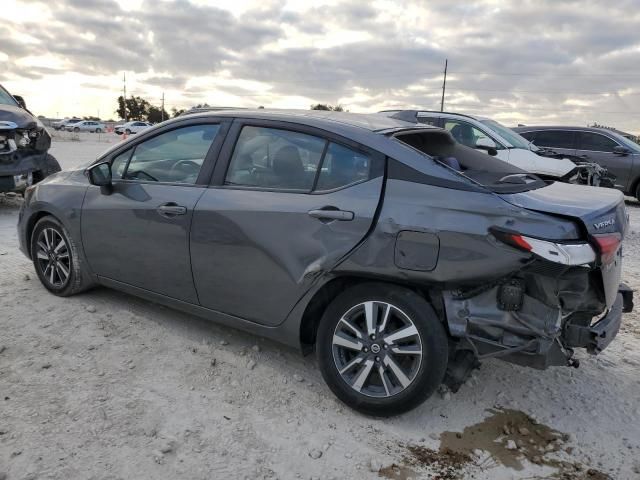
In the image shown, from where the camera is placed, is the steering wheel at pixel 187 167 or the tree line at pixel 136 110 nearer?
the steering wheel at pixel 187 167

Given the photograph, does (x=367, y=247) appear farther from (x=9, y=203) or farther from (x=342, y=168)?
(x=9, y=203)

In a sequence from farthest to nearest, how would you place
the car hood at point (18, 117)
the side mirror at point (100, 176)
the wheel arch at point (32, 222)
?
the car hood at point (18, 117) → the wheel arch at point (32, 222) → the side mirror at point (100, 176)

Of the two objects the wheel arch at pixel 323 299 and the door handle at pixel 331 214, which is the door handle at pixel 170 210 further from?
the wheel arch at pixel 323 299

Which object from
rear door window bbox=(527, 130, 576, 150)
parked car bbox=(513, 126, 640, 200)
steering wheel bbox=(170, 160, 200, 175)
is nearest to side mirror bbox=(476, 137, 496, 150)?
parked car bbox=(513, 126, 640, 200)

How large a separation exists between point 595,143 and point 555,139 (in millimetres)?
922

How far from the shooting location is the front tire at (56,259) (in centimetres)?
434

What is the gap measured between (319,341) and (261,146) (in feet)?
4.20

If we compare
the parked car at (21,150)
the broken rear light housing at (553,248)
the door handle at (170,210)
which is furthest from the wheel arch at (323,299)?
the parked car at (21,150)

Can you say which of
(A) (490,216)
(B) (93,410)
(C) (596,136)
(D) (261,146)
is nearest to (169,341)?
(B) (93,410)

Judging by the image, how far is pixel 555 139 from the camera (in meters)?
11.9

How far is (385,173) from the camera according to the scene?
2975 mm

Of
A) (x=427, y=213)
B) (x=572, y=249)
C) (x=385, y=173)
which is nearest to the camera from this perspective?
(x=572, y=249)

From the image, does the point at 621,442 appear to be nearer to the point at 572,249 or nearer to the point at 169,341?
the point at 572,249

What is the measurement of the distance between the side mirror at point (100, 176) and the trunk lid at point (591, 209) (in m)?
2.80
